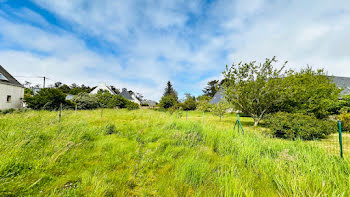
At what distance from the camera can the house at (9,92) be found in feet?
49.5

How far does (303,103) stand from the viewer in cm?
1017

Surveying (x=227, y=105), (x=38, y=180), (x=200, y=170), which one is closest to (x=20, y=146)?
(x=38, y=180)

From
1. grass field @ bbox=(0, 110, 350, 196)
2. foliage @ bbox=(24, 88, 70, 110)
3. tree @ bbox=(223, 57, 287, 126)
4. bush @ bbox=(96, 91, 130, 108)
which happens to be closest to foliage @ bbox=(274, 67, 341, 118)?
tree @ bbox=(223, 57, 287, 126)

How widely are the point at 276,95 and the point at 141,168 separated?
11.3 metres

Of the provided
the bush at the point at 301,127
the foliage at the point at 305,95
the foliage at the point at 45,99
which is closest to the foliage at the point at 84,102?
the foliage at the point at 45,99

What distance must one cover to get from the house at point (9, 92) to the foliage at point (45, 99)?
10.3 ft

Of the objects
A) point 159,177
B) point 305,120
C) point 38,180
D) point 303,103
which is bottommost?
point 159,177

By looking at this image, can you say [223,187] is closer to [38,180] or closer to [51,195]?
[51,195]

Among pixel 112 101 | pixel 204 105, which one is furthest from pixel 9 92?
pixel 204 105

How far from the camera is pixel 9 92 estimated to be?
15.9m

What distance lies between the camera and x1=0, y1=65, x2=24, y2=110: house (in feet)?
49.5

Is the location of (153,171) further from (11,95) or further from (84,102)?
(11,95)

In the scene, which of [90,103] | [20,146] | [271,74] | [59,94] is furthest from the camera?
[90,103]

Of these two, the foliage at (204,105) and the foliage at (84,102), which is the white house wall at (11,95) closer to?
the foliage at (84,102)
